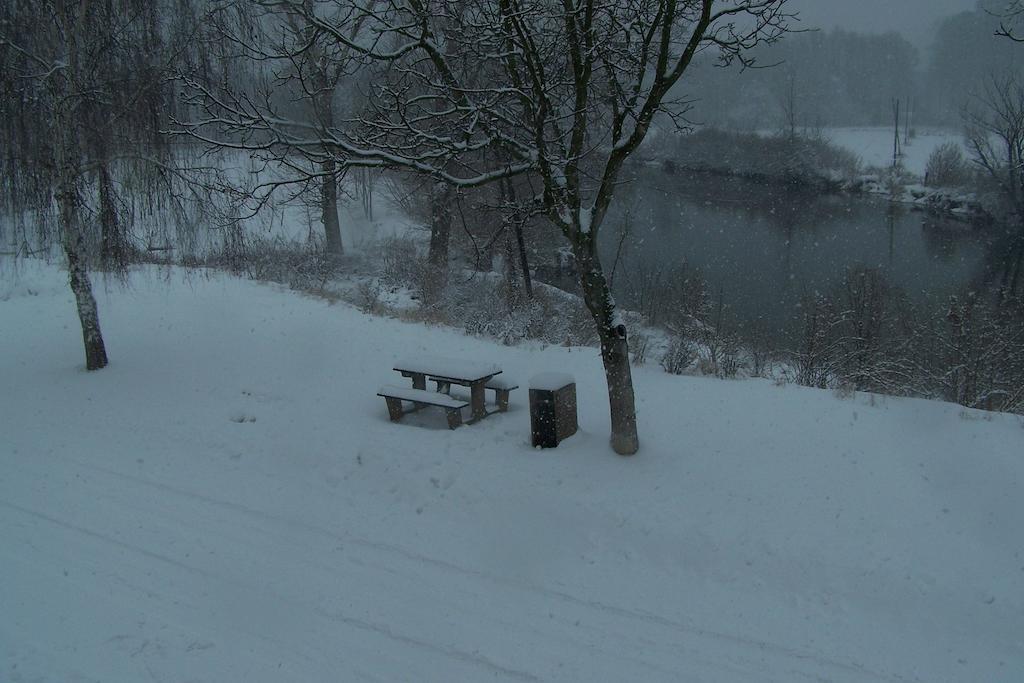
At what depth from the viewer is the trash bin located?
6977mm

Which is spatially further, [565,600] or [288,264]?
[288,264]

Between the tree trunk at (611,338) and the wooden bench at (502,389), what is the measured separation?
1678 millimetres

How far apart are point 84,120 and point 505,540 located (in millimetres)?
A: 7537

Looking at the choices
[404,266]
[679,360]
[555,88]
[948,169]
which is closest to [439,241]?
[404,266]

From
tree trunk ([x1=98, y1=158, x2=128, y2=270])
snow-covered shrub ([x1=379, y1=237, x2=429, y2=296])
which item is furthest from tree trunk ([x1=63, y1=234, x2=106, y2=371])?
snow-covered shrub ([x1=379, y1=237, x2=429, y2=296])

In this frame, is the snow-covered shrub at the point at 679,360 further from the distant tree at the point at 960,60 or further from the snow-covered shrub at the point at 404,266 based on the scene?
the distant tree at the point at 960,60

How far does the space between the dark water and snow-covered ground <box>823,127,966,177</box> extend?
23.3 feet

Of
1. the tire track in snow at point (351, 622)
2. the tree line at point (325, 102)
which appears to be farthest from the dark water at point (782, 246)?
the tire track in snow at point (351, 622)

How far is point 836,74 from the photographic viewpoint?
7612 cm

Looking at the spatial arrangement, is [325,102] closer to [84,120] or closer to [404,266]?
[84,120]

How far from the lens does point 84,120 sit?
8.90 metres

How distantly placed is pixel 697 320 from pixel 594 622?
38.7ft

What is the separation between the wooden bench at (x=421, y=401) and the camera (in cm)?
Result: 764

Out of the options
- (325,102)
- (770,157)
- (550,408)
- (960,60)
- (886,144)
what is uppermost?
(960,60)
